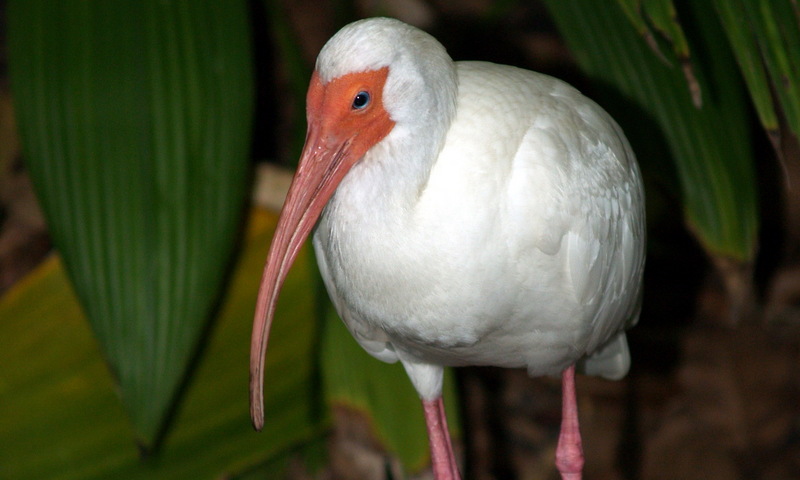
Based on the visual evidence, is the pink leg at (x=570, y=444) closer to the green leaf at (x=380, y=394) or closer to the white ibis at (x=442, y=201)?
the green leaf at (x=380, y=394)

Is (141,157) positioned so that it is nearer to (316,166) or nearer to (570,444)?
(316,166)

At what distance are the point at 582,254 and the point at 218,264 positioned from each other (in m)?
0.83

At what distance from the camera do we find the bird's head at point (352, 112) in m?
1.41

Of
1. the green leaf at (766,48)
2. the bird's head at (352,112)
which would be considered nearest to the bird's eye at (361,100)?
the bird's head at (352,112)

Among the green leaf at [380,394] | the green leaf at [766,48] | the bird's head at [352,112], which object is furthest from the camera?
the green leaf at [380,394]

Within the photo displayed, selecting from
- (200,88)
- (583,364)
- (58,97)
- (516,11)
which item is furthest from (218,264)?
(516,11)

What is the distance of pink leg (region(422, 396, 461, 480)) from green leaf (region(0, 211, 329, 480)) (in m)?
0.71

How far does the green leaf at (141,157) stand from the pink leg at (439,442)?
60 cm

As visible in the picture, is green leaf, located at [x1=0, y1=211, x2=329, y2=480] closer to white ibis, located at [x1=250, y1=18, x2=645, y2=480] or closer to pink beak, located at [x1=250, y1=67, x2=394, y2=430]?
white ibis, located at [x1=250, y1=18, x2=645, y2=480]

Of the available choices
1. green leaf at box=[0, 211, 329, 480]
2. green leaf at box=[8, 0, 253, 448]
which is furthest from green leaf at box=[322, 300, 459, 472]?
green leaf at box=[8, 0, 253, 448]

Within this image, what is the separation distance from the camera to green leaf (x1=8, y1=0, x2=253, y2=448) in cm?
189

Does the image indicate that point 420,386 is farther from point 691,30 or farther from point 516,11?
point 516,11

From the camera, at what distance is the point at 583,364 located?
2.21 metres

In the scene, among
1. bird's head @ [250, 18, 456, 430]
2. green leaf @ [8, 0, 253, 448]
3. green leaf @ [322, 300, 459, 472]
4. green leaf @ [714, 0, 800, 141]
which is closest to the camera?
green leaf @ [714, 0, 800, 141]
